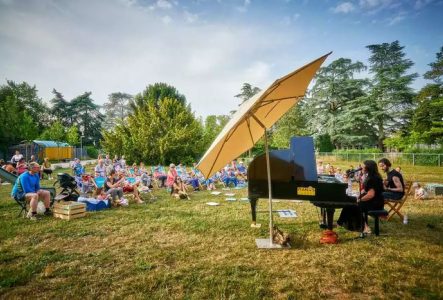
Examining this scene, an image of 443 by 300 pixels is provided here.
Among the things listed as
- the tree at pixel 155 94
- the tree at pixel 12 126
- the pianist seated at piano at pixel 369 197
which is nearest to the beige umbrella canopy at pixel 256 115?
the pianist seated at piano at pixel 369 197

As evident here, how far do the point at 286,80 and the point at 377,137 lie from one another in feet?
134

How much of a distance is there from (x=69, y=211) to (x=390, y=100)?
1668 inches

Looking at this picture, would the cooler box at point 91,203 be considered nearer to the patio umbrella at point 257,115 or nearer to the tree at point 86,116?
the patio umbrella at point 257,115

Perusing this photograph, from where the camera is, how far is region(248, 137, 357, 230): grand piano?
4918 millimetres

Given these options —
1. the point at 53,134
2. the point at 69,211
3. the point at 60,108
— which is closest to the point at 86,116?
the point at 60,108

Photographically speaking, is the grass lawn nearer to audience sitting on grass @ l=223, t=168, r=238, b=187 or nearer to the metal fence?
audience sitting on grass @ l=223, t=168, r=238, b=187

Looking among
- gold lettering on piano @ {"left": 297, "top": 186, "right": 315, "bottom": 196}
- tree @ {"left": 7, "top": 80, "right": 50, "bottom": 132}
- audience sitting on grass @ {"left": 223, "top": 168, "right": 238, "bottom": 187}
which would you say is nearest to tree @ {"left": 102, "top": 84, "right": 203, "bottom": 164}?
audience sitting on grass @ {"left": 223, "top": 168, "right": 238, "bottom": 187}

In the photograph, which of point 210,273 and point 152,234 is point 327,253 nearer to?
point 210,273

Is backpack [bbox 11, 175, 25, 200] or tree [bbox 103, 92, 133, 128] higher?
tree [bbox 103, 92, 133, 128]

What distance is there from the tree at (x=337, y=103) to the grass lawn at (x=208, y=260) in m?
33.0

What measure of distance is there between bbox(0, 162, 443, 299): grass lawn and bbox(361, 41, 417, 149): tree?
34.8 m

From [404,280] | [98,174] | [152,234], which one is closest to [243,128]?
[152,234]

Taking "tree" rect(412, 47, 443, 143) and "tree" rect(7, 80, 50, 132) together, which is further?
"tree" rect(7, 80, 50, 132)

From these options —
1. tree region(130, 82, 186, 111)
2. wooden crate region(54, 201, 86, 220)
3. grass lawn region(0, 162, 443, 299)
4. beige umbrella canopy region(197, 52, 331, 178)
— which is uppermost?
tree region(130, 82, 186, 111)
